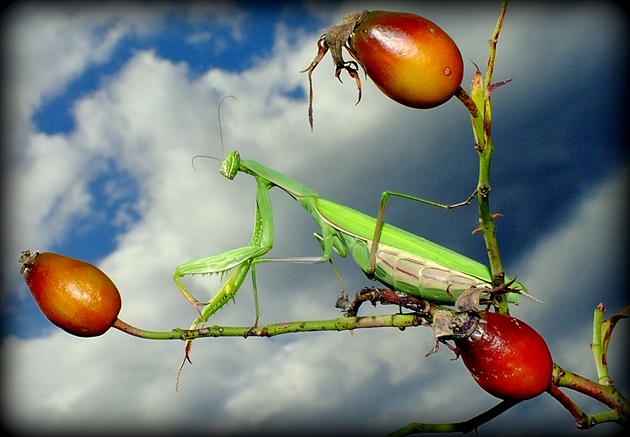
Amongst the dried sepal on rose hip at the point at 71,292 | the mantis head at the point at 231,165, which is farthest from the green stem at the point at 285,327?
the mantis head at the point at 231,165

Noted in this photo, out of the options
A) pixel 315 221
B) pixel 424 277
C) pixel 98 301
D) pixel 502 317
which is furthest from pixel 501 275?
pixel 315 221

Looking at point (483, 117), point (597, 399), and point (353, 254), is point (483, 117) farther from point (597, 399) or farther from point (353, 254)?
point (353, 254)

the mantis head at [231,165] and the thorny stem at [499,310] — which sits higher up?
the mantis head at [231,165]

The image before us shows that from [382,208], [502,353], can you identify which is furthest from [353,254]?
[502,353]

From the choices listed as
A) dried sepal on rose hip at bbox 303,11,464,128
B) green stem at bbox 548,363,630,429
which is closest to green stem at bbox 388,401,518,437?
green stem at bbox 548,363,630,429

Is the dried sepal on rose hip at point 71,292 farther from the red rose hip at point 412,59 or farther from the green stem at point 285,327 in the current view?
the red rose hip at point 412,59
